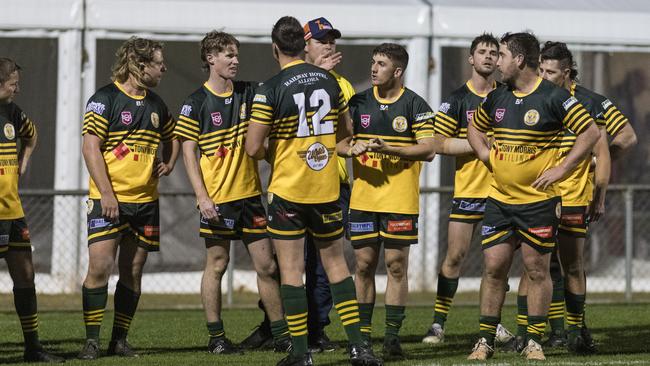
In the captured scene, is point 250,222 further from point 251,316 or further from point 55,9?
point 55,9

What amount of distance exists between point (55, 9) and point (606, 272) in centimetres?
720

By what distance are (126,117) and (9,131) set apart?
0.81 meters

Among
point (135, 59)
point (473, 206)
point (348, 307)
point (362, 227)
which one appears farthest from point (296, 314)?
point (473, 206)

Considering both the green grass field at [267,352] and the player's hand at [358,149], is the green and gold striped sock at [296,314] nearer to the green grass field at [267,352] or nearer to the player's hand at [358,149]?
the green grass field at [267,352]

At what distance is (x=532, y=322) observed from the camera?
867cm

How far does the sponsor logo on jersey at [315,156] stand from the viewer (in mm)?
8141

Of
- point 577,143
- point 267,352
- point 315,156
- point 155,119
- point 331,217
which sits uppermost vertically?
point 155,119

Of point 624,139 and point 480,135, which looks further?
point 624,139

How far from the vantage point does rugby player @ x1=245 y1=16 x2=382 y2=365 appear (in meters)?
8.08

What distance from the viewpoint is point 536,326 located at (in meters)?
8.66

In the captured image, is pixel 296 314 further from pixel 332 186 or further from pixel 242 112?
pixel 242 112

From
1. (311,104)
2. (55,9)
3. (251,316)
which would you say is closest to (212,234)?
(311,104)

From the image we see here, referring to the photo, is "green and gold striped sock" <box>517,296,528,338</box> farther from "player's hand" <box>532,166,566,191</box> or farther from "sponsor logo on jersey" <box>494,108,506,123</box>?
"sponsor logo on jersey" <box>494,108,506,123</box>

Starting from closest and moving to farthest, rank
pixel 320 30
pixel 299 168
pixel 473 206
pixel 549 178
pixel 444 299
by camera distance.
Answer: pixel 299 168
pixel 549 178
pixel 320 30
pixel 473 206
pixel 444 299
